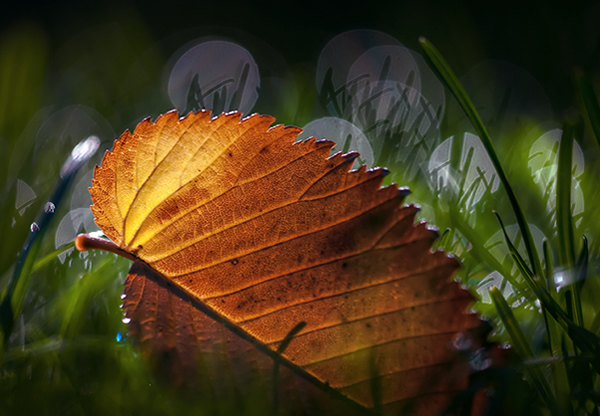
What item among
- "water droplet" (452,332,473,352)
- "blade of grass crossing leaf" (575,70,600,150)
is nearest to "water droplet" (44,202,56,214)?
"water droplet" (452,332,473,352)

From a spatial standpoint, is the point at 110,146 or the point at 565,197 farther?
the point at 110,146

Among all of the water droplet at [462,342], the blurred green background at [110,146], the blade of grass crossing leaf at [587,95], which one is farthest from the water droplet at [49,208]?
the blade of grass crossing leaf at [587,95]

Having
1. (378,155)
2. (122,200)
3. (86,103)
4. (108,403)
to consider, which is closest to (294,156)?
(122,200)

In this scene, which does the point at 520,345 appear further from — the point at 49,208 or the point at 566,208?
the point at 49,208

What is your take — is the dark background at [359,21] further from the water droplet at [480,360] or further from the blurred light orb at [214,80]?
the water droplet at [480,360]

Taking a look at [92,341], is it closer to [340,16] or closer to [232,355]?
[232,355]

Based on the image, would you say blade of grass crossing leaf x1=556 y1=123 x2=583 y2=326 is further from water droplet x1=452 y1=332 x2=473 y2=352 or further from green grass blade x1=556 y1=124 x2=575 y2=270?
water droplet x1=452 y1=332 x2=473 y2=352

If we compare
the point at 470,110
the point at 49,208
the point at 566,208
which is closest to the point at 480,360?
the point at 566,208

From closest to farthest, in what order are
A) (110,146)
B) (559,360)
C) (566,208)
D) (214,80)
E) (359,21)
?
1. (559,360)
2. (566,208)
3. (110,146)
4. (214,80)
5. (359,21)
